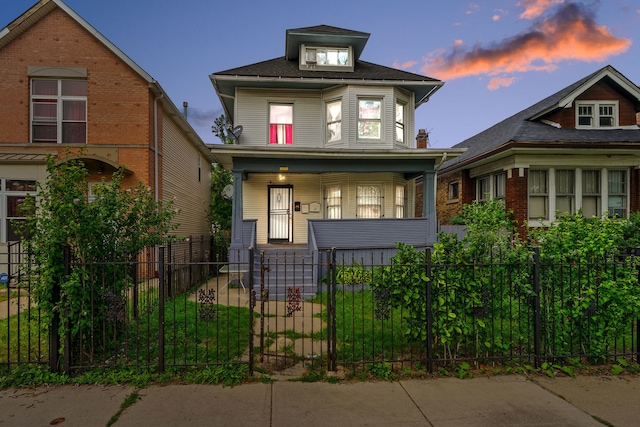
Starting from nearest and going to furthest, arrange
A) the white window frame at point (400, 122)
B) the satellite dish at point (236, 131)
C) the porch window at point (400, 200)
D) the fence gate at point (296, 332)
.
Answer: the fence gate at point (296, 332) < the satellite dish at point (236, 131) < the white window frame at point (400, 122) < the porch window at point (400, 200)

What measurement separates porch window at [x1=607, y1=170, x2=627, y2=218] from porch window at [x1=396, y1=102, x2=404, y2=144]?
27.0 ft

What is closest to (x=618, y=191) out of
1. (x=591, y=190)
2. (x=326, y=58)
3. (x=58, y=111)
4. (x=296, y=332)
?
(x=591, y=190)

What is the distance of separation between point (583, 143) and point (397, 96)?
22.7ft

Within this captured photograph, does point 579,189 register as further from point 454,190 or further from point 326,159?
point 326,159

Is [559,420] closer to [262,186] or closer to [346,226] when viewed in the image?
[346,226]

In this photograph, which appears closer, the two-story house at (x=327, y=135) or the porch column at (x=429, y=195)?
the two-story house at (x=327, y=135)

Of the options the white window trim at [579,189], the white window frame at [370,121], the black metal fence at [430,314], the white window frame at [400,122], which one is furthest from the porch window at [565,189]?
the black metal fence at [430,314]

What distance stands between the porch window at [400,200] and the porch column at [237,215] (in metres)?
6.32

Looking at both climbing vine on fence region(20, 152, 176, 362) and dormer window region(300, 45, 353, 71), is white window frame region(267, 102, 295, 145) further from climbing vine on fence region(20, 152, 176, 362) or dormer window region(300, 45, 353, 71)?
climbing vine on fence region(20, 152, 176, 362)

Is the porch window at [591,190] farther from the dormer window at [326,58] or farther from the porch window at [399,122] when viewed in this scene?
the dormer window at [326,58]

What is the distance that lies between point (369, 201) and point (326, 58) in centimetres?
623

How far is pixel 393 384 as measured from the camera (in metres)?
4.27

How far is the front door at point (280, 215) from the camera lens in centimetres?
1352

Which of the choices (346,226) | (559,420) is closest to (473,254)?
(559,420)
